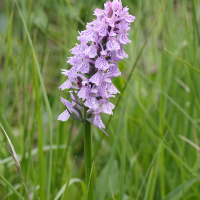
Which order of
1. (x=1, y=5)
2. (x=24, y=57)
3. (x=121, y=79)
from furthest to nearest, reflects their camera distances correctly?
(x=1, y=5) → (x=121, y=79) → (x=24, y=57)

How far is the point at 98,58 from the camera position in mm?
1024

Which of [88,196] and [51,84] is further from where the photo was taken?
[51,84]

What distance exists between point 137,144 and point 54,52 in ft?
9.12

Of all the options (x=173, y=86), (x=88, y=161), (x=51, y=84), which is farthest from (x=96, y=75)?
(x=51, y=84)

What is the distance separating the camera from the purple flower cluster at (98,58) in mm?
1025

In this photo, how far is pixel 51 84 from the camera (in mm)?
3965

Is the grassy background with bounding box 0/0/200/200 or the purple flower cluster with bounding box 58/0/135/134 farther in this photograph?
the grassy background with bounding box 0/0/200/200

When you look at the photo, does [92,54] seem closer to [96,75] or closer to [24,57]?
[96,75]

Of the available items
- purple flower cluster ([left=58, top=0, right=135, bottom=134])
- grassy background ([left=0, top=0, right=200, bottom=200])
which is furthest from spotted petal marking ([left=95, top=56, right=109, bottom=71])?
grassy background ([left=0, top=0, right=200, bottom=200])

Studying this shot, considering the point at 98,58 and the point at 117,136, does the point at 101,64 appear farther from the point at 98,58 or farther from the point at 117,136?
the point at 117,136

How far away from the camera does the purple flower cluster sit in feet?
3.36

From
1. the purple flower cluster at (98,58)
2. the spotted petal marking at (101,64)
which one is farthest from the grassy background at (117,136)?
the spotted petal marking at (101,64)

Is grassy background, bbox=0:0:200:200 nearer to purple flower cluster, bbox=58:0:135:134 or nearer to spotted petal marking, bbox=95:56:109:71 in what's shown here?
purple flower cluster, bbox=58:0:135:134

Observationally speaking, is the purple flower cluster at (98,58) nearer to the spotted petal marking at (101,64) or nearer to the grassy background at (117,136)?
the spotted petal marking at (101,64)
